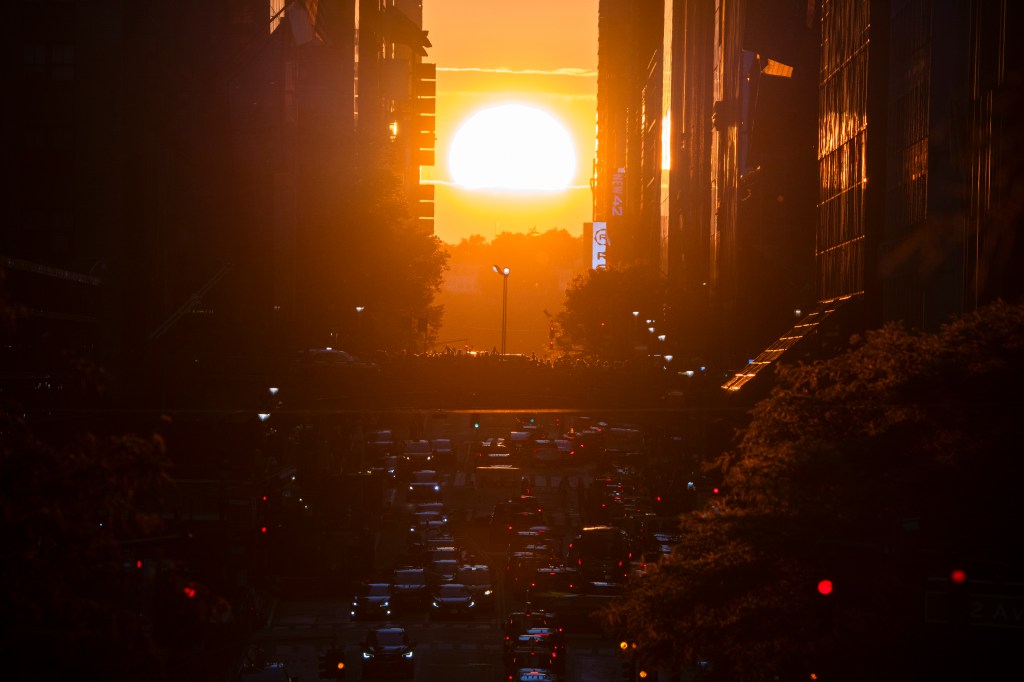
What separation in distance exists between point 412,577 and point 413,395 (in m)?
14.5

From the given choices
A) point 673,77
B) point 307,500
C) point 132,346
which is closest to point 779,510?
point 307,500

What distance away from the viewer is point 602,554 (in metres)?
60.2

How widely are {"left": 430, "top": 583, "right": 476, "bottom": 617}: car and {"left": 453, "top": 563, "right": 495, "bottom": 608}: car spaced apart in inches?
16.7

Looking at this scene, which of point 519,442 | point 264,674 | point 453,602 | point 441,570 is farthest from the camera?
point 519,442

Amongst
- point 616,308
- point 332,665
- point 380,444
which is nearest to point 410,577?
point 332,665

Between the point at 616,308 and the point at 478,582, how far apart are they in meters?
107

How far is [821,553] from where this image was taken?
2905cm

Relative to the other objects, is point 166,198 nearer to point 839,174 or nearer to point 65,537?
point 839,174

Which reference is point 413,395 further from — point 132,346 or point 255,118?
point 255,118

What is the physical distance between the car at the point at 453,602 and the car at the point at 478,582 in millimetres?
423

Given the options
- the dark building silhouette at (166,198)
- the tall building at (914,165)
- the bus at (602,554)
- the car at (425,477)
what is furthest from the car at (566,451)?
the bus at (602,554)

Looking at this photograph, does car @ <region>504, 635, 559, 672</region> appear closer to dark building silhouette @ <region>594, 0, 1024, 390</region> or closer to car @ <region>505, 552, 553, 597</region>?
car @ <region>505, 552, 553, 597</region>

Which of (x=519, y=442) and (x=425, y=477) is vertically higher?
(x=519, y=442)

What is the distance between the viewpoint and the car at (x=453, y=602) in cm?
5369
